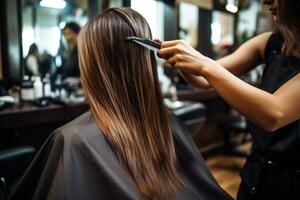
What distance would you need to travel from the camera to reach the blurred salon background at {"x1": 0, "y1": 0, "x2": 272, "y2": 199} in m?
2.09

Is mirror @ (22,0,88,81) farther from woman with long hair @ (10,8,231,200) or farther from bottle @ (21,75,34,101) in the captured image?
woman with long hair @ (10,8,231,200)

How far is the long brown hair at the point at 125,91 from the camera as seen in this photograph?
3.53 feet

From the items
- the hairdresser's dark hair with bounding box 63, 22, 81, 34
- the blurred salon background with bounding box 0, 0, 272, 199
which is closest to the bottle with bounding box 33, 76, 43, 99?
the blurred salon background with bounding box 0, 0, 272, 199

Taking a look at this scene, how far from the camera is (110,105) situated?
1.10 meters

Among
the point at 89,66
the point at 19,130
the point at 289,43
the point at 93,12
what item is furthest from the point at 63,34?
Answer: the point at 289,43

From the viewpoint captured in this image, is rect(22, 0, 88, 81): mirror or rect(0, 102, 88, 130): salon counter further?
rect(22, 0, 88, 81): mirror

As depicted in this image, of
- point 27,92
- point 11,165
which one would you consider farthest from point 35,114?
point 11,165

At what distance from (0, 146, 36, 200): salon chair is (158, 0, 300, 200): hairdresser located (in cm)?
98

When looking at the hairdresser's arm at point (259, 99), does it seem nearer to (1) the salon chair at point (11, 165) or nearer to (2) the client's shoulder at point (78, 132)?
(2) the client's shoulder at point (78, 132)

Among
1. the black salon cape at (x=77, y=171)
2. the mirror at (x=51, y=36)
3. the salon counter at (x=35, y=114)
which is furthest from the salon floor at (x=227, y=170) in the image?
the black salon cape at (x=77, y=171)

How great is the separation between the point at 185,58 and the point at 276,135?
400mm

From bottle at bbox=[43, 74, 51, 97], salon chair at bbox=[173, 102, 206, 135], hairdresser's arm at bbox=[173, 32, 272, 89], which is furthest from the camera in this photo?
salon chair at bbox=[173, 102, 206, 135]

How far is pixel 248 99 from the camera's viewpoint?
0.93m

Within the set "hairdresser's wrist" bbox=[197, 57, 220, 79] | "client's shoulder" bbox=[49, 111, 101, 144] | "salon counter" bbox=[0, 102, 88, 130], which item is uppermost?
"hairdresser's wrist" bbox=[197, 57, 220, 79]
